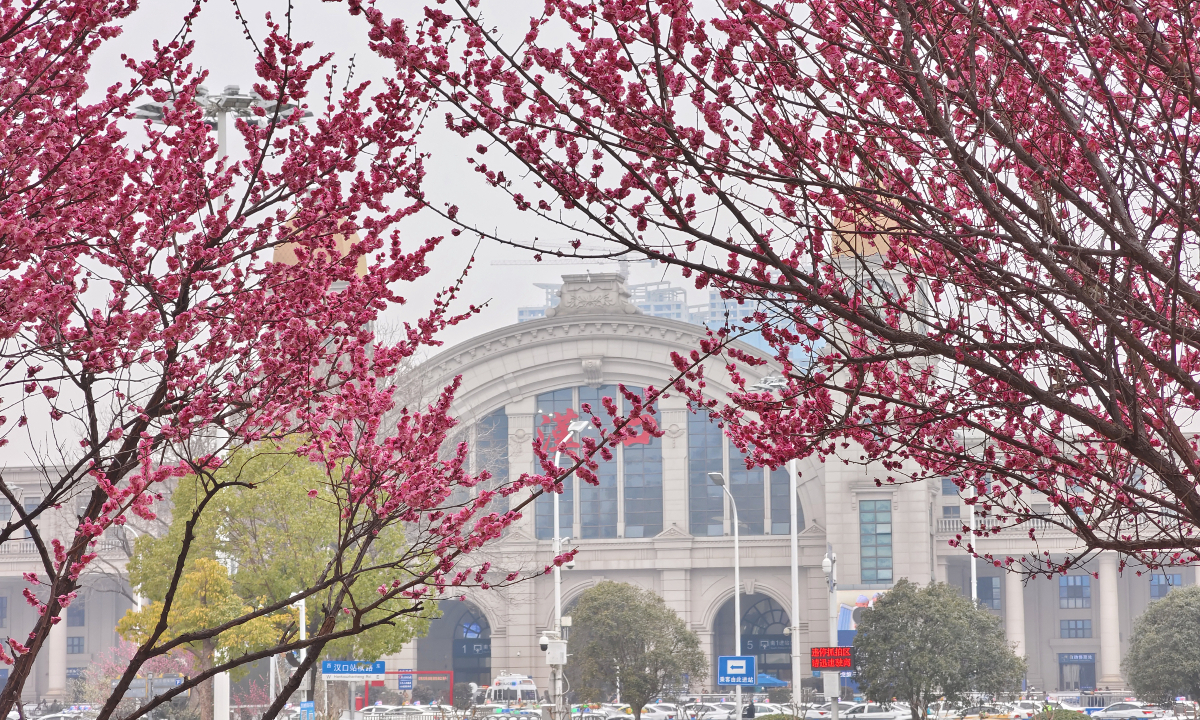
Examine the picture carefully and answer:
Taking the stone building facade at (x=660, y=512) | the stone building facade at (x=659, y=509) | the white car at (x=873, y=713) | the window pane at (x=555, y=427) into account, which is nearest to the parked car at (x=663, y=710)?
the stone building facade at (x=660, y=512)

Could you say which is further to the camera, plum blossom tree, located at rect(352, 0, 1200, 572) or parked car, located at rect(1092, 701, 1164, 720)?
parked car, located at rect(1092, 701, 1164, 720)

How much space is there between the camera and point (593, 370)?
172 ft

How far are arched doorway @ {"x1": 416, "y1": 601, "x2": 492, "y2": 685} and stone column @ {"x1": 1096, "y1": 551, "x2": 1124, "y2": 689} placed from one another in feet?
85.1

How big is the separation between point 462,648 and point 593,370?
1375cm

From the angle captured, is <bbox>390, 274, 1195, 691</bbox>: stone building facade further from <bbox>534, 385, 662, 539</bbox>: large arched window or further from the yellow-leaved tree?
the yellow-leaved tree

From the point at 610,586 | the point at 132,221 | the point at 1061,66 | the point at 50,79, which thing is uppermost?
the point at 1061,66

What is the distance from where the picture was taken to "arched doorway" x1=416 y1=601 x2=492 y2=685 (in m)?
56.6

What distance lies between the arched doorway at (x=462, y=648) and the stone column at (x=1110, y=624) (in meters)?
25.9

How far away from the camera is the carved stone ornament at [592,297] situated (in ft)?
174

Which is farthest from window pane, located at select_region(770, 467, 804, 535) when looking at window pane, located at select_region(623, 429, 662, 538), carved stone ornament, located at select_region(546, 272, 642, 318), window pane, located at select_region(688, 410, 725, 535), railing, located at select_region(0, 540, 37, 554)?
railing, located at select_region(0, 540, 37, 554)

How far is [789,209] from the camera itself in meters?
7.59

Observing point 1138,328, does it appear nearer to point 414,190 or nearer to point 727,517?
point 414,190

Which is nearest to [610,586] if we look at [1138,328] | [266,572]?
[266,572]

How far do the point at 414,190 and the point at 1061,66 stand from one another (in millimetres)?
3752
